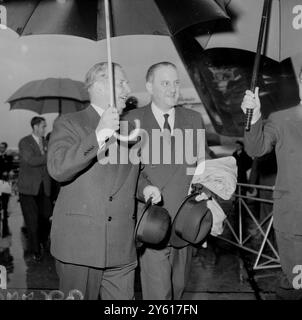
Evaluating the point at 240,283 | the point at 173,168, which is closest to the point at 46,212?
Result: the point at 240,283

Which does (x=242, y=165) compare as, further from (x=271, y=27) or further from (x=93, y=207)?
(x=93, y=207)

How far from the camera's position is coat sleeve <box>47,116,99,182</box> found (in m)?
1.79

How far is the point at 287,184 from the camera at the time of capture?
2426 millimetres

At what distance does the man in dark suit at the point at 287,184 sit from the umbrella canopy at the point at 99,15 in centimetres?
80

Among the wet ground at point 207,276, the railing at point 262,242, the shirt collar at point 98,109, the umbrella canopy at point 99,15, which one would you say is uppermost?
the umbrella canopy at point 99,15

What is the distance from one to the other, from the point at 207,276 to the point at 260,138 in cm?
193

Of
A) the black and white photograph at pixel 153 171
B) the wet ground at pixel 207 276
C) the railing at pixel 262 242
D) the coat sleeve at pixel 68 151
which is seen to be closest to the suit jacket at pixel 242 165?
the railing at pixel 262 242

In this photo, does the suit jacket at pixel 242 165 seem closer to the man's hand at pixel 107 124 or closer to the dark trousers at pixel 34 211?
the dark trousers at pixel 34 211

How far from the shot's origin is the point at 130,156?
208 centimetres

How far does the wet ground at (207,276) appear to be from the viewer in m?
3.33

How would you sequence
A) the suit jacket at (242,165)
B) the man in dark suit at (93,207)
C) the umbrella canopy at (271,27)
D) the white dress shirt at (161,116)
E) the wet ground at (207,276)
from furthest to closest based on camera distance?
the suit jacket at (242,165)
the wet ground at (207,276)
the umbrella canopy at (271,27)
the white dress shirt at (161,116)
the man in dark suit at (93,207)
